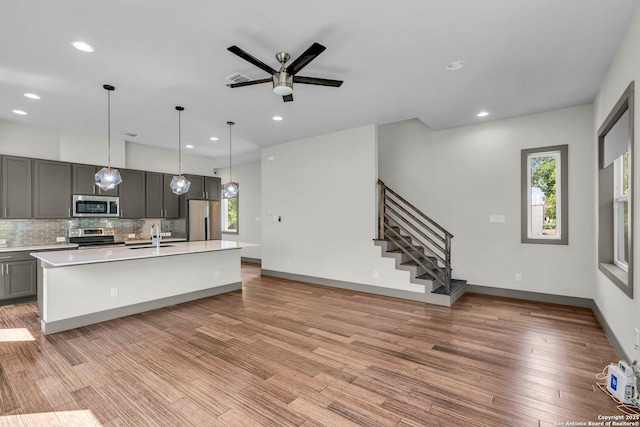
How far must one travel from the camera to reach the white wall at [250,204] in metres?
9.16

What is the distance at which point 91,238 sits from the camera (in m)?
5.90

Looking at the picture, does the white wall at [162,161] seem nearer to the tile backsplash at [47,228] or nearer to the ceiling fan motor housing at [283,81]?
the tile backsplash at [47,228]

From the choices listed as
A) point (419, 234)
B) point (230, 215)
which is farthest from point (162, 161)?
point (419, 234)

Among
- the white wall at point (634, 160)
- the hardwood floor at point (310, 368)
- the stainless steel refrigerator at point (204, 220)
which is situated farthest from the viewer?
the stainless steel refrigerator at point (204, 220)

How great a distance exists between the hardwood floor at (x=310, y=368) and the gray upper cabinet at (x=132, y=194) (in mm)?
2509

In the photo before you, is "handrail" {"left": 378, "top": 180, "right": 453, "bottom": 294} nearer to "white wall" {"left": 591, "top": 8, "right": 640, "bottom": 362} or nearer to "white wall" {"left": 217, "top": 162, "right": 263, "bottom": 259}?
"white wall" {"left": 591, "top": 8, "right": 640, "bottom": 362}

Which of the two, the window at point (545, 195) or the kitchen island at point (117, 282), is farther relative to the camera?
the window at point (545, 195)

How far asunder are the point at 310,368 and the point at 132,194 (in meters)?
5.69

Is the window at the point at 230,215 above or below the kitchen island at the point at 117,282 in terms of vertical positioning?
above

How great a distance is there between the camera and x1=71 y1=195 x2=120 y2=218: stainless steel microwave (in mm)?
5711

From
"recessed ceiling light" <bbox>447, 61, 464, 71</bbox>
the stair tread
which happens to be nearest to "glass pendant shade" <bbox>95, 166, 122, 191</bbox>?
"recessed ceiling light" <bbox>447, 61, 464, 71</bbox>

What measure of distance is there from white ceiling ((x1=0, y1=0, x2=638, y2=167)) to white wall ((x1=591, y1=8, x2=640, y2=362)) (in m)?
0.14

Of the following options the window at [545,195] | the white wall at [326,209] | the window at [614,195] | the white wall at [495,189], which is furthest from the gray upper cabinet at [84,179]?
the window at [614,195]

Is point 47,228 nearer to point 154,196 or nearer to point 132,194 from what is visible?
point 132,194
